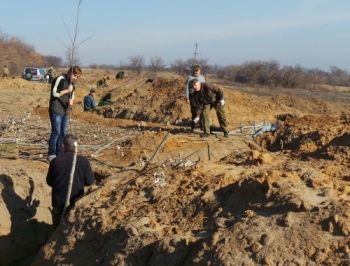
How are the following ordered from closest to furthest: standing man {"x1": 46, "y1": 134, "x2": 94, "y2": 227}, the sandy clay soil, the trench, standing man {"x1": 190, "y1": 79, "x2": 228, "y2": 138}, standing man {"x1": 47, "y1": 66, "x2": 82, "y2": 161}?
the sandy clay soil, standing man {"x1": 46, "y1": 134, "x2": 94, "y2": 227}, the trench, standing man {"x1": 47, "y1": 66, "x2": 82, "y2": 161}, standing man {"x1": 190, "y1": 79, "x2": 228, "y2": 138}

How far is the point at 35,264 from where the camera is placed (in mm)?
6406

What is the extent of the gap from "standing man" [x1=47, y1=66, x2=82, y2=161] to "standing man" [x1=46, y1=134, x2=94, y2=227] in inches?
94.4

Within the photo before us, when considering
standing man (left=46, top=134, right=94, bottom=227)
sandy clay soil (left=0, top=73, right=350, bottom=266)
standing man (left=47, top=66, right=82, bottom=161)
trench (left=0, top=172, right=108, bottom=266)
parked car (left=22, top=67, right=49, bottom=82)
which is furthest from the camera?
parked car (left=22, top=67, right=49, bottom=82)

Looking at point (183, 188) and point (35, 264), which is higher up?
point (183, 188)

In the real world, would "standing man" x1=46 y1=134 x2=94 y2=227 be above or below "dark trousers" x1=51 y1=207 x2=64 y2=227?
above

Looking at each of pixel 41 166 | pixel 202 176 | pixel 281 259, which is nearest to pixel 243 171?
pixel 202 176

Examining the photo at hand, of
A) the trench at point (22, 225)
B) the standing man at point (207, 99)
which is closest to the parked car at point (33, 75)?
the standing man at point (207, 99)

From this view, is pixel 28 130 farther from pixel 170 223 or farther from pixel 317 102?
pixel 317 102

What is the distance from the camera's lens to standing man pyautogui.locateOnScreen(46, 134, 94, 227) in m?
6.58

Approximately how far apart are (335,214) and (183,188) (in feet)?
6.52

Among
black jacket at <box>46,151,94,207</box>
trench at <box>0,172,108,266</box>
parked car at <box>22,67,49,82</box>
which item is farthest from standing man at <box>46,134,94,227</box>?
parked car at <box>22,67,49,82</box>

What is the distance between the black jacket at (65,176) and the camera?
6578 mm

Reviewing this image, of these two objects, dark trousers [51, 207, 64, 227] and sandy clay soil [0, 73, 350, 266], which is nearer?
sandy clay soil [0, 73, 350, 266]

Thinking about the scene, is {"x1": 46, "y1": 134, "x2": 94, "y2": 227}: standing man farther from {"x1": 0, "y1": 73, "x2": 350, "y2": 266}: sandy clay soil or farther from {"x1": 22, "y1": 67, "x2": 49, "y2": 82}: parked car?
{"x1": 22, "y1": 67, "x2": 49, "y2": 82}: parked car
